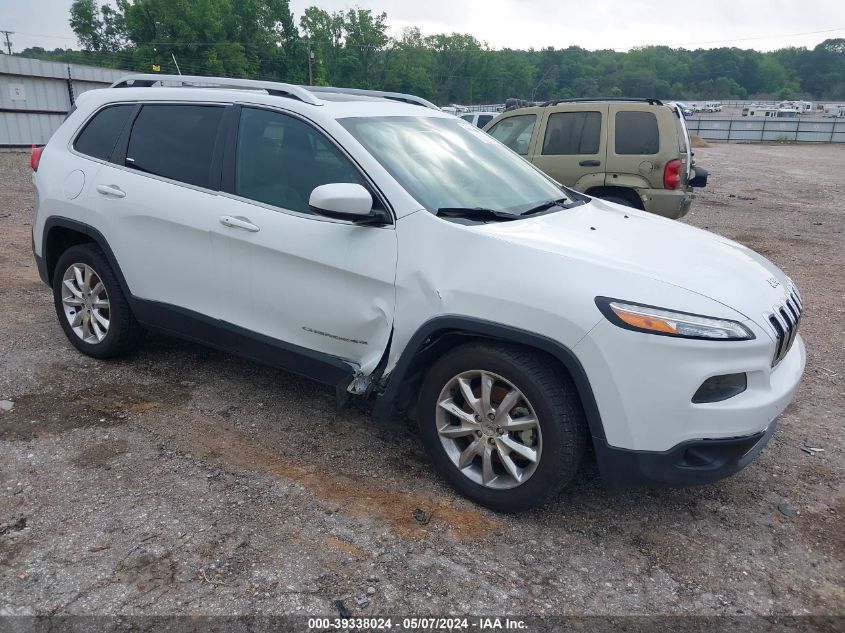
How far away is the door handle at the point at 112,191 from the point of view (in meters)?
4.30

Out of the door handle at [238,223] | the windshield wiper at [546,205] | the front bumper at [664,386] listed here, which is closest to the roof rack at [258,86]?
the door handle at [238,223]

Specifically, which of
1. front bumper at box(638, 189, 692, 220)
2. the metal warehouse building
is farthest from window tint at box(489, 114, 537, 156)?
the metal warehouse building

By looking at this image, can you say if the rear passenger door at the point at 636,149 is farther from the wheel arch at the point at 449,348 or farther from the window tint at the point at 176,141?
the wheel arch at the point at 449,348

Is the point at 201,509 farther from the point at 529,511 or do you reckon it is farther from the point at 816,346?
the point at 816,346

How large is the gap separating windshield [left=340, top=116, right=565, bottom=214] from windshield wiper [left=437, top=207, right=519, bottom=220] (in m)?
0.04

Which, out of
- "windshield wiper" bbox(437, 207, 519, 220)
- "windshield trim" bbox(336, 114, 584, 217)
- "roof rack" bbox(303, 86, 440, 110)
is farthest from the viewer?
"roof rack" bbox(303, 86, 440, 110)

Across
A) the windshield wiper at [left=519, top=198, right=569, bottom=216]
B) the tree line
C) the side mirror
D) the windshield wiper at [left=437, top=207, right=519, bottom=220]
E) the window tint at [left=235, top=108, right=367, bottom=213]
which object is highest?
the tree line

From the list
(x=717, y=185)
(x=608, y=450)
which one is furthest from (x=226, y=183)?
(x=717, y=185)

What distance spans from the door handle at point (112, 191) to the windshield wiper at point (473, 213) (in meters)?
2.20

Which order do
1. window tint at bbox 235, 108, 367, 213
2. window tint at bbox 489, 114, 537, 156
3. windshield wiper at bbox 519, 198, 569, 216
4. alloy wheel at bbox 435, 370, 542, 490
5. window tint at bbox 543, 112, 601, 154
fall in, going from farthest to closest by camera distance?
window tint at bbox 489, 114, 537, 156 → window tint at bbox 543, 112, 601, 154 → windshield wiper at bbox 519, 198, 569, 216 → window tint at bbox 235, 108, 367, 213 → alloy wheel at bbox 435, 370, 542, 490

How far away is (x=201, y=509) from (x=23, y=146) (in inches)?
855

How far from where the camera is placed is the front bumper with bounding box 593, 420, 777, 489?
9.20ft

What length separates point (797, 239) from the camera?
10492 mm

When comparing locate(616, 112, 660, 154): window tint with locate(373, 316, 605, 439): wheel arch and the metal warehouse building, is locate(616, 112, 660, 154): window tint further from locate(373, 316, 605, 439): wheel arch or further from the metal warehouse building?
the metal warehouse building
